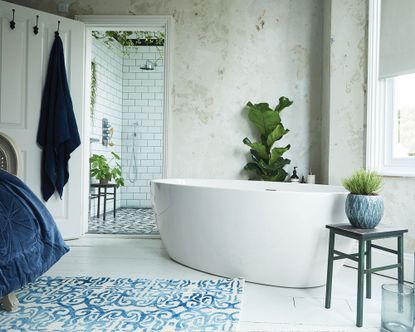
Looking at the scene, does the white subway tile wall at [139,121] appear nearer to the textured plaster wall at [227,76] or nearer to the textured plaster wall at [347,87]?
the textured plaster wall at [227,76]

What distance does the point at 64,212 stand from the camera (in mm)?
3775

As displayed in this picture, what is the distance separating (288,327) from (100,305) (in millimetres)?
1012

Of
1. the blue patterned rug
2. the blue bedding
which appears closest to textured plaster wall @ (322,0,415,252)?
the blue patterned rug

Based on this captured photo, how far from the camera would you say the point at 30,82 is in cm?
363

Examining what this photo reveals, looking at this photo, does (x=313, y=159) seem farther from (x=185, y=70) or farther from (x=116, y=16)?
(x=116, y=16)

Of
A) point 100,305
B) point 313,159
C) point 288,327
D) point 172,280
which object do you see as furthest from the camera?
point 313,159

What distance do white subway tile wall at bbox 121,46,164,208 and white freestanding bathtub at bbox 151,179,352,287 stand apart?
375cm

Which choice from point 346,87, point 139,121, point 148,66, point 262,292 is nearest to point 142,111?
point 139,121

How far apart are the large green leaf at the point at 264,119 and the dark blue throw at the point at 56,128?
1742mm

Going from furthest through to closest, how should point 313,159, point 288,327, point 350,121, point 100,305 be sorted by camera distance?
1. point 313,159
2. point 350,121
3. point 100,305
4. point 288,327

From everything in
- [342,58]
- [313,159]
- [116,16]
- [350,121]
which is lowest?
[313,159]

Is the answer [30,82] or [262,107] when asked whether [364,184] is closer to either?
[262,107]

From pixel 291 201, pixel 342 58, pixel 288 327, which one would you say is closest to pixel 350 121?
pixel 342 58

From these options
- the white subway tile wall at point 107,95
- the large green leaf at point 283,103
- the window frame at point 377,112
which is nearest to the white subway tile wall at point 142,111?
the white subway tile wall at point 107,95
